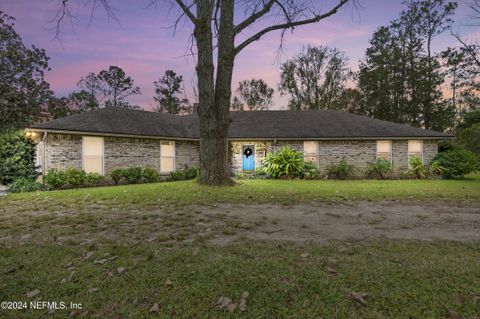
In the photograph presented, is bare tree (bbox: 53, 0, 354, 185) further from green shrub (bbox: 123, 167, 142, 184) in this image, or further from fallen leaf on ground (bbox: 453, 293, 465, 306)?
fallen leaf on ground (bbox: 453, 293, 465, 306)

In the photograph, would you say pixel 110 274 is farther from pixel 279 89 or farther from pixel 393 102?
pixel 393 102

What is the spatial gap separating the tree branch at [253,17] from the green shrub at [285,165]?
733 centimetres

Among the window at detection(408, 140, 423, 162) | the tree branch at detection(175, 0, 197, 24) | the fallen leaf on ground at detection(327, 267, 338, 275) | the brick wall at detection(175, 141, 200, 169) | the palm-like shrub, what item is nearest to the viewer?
the fallen leaf on ground at detection(327, 267, 338, 275)

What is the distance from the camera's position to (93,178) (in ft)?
38.1

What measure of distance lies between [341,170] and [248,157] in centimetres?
609

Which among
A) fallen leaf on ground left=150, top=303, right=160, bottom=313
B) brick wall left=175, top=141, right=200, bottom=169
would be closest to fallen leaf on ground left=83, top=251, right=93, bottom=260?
fallen leaf on ground left=150, top=303, right=160, bottom=313

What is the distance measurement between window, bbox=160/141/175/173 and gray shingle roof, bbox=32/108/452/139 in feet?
2.49

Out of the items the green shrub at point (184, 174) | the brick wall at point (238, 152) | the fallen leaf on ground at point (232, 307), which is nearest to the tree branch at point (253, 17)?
the brick wall at point (238, 152)

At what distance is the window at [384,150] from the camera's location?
15664mm

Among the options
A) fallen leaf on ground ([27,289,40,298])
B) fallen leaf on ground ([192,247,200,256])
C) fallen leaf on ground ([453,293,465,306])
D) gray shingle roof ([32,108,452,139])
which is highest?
gray shingle roof ([32,108,452,139])

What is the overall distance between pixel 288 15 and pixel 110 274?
438 inches

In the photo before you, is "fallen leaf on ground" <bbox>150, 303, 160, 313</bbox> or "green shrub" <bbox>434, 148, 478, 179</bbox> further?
"green shrub" <bbox>434, 148, 478, 179</bbox>

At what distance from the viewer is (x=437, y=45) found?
2653 centimetres

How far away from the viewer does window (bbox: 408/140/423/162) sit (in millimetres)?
15594
